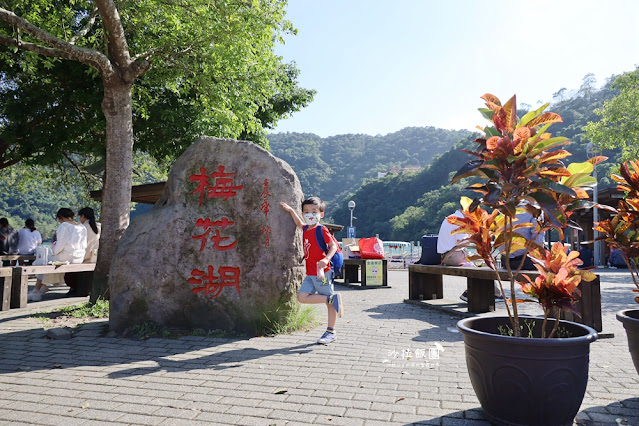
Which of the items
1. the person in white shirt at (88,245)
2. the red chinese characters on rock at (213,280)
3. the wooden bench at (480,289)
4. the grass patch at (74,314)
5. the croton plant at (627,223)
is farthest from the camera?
the person in white shirt at (88,245)

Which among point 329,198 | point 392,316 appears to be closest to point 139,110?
point 392,316

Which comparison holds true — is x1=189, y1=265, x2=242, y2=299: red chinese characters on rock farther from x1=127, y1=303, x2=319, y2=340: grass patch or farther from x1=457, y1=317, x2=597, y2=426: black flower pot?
x1=457, y1=317, x2=597, y2=426: black flower pot

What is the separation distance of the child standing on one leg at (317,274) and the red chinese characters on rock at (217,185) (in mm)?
1106

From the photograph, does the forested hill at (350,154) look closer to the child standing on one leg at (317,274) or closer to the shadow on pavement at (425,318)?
the shadow on pavement at (425,318)

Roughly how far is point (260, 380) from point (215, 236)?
2.44 meters

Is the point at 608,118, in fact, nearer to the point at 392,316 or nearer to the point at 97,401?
the point at 392,316

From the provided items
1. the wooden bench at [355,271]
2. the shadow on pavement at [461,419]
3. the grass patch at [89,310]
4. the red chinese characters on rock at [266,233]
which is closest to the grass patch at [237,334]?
the red chinese characters on rock at [266,233]

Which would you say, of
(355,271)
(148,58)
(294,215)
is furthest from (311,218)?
(355,271)

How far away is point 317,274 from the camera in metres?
5.28

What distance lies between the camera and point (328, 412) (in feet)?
10.00

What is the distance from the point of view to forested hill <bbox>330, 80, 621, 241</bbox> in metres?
50.9

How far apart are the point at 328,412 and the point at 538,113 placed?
8.12ft

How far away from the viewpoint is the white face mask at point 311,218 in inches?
215

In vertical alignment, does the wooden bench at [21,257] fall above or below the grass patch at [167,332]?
above
